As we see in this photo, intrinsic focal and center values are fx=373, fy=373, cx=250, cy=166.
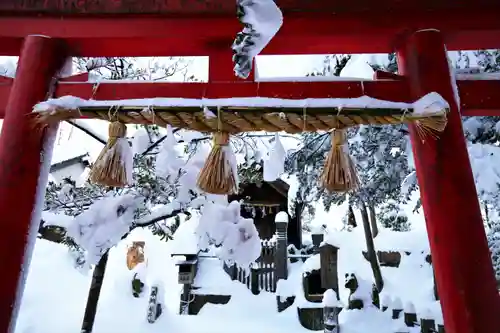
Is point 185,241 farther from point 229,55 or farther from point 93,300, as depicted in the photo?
point 229,55

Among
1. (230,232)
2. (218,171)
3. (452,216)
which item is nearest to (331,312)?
(230,232)

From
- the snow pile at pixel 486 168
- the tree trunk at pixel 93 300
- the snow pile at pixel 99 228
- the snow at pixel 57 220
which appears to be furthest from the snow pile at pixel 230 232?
the snow pile at pixel 486 168

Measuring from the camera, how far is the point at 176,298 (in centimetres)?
853

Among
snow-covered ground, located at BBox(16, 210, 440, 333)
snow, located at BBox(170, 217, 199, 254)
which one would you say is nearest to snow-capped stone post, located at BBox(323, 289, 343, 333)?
snow-covered ground, located at BBox(16, 210, 440, 333)

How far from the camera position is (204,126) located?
1532 millimetres

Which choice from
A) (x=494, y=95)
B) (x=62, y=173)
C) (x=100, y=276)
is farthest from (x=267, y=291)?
(x=494, y=95)

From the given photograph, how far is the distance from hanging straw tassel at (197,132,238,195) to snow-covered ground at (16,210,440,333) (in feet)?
12.5

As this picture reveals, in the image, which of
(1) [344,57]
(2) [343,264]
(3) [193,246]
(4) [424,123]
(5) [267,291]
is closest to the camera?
(4) [424,123]

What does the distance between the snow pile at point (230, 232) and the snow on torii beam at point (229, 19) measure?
2.59 m

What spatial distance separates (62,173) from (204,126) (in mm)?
5297

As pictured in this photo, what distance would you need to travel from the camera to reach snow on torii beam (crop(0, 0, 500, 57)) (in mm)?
1770

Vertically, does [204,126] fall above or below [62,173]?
below

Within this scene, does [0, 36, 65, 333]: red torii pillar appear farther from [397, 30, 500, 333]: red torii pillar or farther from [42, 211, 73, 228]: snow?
[42, 211, 73, 228]: snow

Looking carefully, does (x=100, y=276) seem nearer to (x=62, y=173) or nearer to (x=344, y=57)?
(x=62, y=173)
